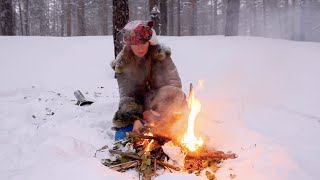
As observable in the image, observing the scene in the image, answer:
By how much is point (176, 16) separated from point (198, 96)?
41253mm

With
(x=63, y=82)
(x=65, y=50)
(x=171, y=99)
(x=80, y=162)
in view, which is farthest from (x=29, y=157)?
(x=65, y=50)

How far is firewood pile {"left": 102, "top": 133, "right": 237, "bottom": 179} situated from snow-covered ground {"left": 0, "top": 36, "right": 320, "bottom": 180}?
118 millimetres

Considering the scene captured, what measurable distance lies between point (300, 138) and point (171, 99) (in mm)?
1736

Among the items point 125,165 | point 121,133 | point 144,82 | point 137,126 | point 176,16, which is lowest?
point 125,165

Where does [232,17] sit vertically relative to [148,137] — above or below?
above

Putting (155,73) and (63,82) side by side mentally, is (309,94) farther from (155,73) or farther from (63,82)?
(63,82)

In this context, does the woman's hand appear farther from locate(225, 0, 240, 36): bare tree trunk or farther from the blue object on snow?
locate(225, 0, 240, 36): bare tree trunk

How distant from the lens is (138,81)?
4.31 meters

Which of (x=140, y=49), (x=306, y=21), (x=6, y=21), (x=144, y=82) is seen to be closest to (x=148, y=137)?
(x=144, y=82)

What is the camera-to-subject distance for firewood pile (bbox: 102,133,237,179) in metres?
3.24

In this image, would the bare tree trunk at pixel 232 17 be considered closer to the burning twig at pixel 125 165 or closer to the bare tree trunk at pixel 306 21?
the bare tree trunk at pixel 306 21

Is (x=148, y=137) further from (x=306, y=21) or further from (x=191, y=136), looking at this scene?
(x=306, y=21)

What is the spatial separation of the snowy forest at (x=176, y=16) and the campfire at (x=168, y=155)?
9.63 m

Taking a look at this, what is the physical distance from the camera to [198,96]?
648cm
